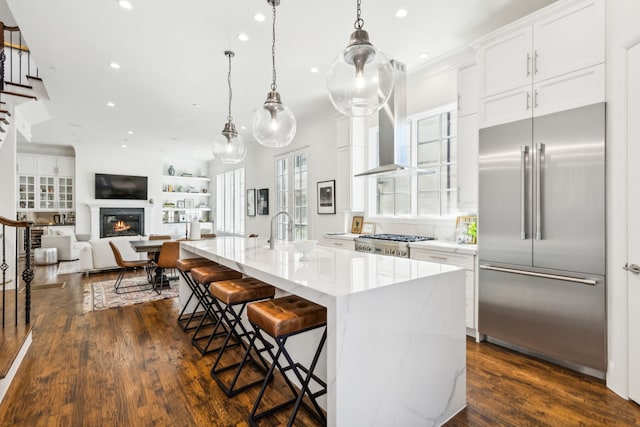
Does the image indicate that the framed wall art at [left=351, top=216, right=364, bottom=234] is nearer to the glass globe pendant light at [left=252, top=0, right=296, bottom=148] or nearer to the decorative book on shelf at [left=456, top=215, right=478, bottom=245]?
the decorative book on shelf at [left=456, top=215, right=478, bottom=245]

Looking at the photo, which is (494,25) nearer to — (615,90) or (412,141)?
(615,90)

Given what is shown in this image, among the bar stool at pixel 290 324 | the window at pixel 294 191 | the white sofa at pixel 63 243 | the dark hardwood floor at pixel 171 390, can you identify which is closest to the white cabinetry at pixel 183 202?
the white sofa at pixel 63 243

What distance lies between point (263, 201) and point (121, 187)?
473 centimetres

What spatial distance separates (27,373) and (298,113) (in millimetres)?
4783

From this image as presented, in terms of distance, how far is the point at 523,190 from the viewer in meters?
2.65

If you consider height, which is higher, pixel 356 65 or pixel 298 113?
pixel 298 113

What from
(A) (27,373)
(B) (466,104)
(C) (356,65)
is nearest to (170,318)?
(A) (27,373)

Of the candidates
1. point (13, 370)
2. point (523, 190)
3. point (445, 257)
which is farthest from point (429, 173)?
point (13, 370)

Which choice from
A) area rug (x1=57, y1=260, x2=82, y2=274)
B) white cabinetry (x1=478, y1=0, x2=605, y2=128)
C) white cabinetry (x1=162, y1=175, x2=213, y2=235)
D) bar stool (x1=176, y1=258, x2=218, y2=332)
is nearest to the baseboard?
bar stool (x1=176, y1=258, x2=218, y2=332)

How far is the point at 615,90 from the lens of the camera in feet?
7.21

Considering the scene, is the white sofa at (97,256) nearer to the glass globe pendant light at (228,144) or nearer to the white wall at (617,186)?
the glass globe pendant light at (228,144)

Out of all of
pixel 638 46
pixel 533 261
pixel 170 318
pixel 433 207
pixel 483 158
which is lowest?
pixel 170 318

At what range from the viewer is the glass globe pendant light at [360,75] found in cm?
175

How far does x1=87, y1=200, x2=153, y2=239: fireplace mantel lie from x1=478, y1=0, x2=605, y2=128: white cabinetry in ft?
30.9
